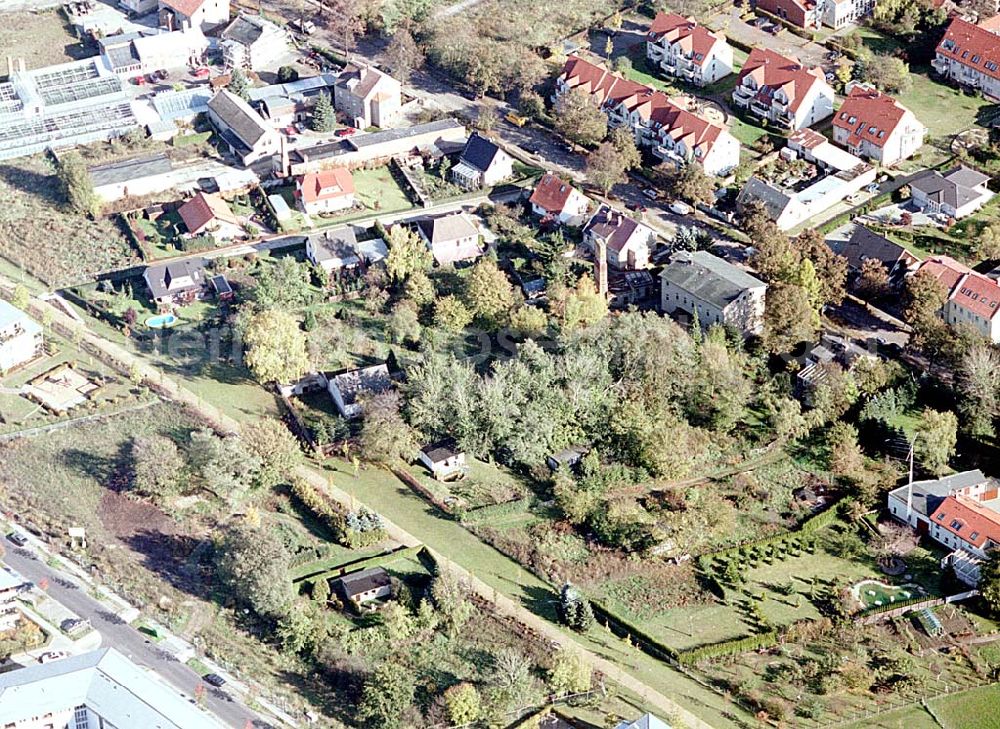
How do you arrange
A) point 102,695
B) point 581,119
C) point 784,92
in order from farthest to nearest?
point 784,92 < point 581,119 < point 102,695

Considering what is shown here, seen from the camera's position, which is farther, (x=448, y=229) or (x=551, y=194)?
(x=551, y=194)

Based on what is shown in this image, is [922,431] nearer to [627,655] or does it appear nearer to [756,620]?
[756,620]

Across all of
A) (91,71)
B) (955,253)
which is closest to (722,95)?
(955,253)

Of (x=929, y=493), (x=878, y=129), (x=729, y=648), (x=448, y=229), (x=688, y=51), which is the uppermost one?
(x=878, y=129)

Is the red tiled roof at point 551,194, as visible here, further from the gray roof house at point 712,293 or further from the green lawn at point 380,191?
the gray roof house at point 712,293

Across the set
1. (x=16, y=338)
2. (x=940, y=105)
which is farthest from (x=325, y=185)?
(x=940, y=105)

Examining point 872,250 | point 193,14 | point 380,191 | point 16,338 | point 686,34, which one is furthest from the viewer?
point 193,14

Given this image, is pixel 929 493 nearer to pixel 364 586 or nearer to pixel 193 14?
pixel 364 586
